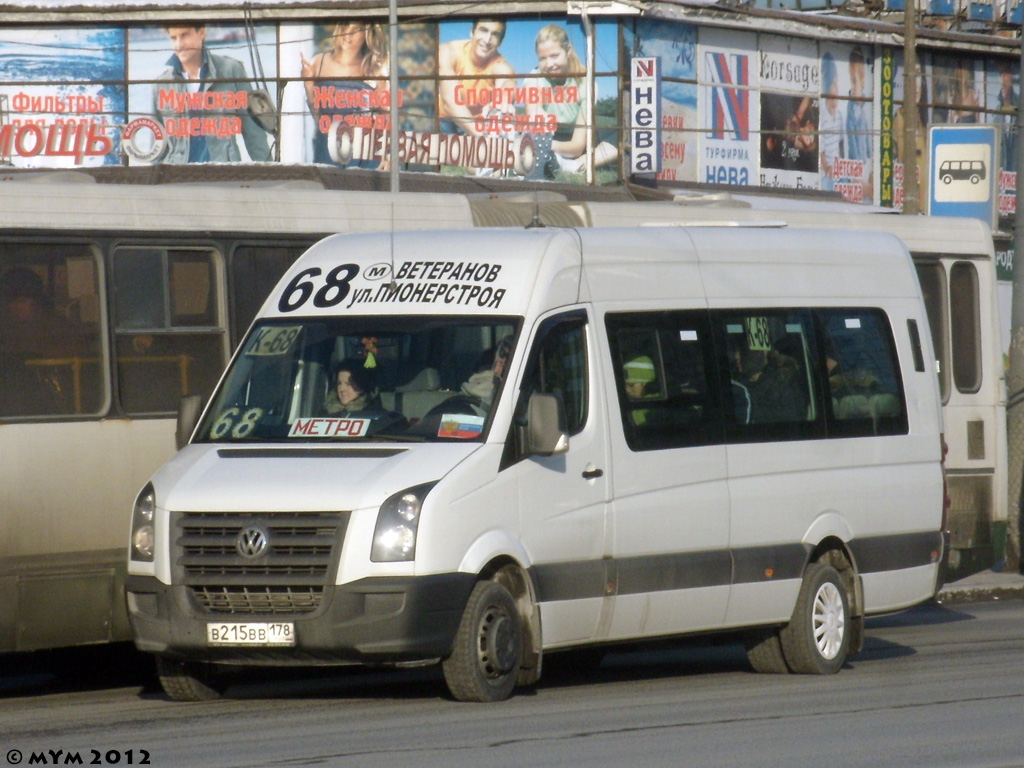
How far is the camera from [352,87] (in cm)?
3997

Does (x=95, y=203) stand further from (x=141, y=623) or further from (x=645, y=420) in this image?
(x=645, y=420)

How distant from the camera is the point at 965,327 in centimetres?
1612

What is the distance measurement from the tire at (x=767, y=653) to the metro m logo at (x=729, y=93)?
28177mm

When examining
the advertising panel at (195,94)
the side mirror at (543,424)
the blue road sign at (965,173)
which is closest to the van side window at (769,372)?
the side mirror at (543,424)

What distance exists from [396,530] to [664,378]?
221 centimetres

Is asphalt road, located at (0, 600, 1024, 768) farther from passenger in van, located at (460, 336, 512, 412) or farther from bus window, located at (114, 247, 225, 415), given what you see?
bus window, located at (114, 247, 225, 415)

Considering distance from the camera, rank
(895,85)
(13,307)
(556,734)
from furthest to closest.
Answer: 1. (895,85)
2. (13,307)
3. (556,734)

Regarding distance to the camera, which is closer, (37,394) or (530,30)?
(37,394)

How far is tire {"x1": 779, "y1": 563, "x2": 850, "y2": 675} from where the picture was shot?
1122cm

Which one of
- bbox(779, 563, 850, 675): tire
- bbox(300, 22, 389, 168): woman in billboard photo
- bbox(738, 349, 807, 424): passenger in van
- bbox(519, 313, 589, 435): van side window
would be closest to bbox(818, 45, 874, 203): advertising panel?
bbox(300, 22, 389, 168): woman in billboard photo

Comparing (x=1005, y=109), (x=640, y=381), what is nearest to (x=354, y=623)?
(x=640, y=381)

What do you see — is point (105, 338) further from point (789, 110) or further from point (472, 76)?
point (789, 110)

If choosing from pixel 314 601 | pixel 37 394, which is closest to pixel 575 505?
pixel 314 601

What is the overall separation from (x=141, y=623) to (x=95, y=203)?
265 centimetres
